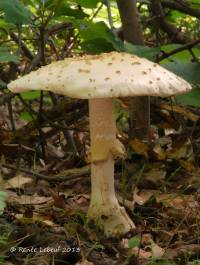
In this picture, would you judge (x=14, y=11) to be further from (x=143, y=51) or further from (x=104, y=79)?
(x=104, y=79)

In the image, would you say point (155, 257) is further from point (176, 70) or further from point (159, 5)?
point (159, 5)

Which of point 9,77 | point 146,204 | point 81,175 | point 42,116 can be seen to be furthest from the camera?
point 9,77

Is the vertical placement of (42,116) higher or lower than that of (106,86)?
lower

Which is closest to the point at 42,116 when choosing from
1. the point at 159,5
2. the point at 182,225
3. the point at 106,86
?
the point at 159,5

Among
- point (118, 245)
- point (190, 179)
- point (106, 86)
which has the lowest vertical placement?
point (190, 179)

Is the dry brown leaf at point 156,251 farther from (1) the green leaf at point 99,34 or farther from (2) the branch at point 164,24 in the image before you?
(2) the branch at point 164,24

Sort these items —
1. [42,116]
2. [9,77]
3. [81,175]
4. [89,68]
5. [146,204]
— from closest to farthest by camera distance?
[89,68] → [146,204] → [81,175] → [42,116] → [9,77]

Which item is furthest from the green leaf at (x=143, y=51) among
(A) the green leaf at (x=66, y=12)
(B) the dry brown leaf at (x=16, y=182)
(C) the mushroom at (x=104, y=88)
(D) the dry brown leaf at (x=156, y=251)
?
(B) the dry brown leaf at (x=16, y=182)

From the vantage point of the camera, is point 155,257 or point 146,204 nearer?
point 155,257
